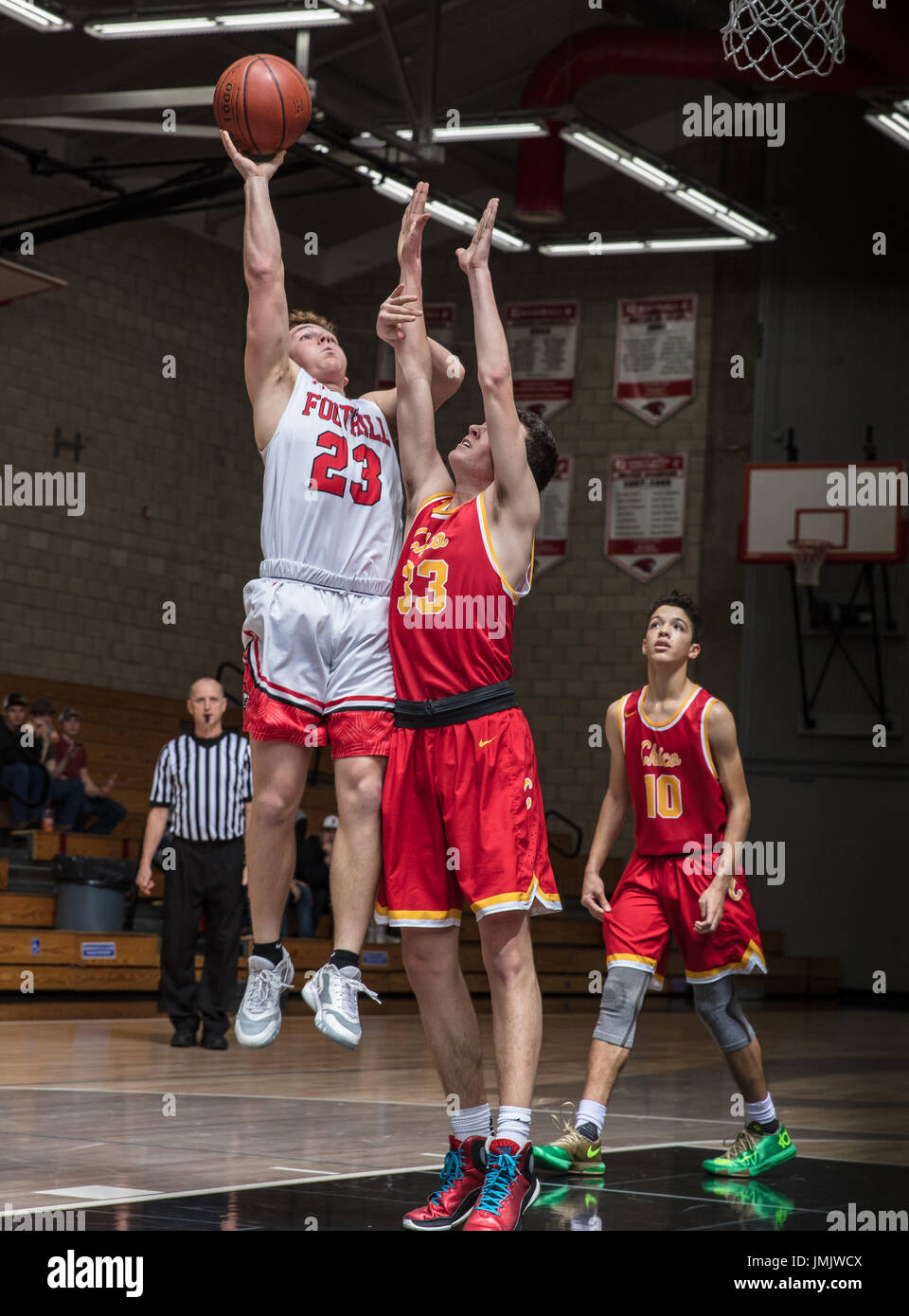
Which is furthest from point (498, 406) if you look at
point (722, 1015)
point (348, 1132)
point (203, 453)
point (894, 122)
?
point (203, 453)

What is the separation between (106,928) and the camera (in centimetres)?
1170

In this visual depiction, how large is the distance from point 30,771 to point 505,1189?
8961mm

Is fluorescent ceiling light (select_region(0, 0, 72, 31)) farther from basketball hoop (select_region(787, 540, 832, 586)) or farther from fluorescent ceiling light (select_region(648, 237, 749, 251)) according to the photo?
basketball hoop (select_region(787, 540, 832, 586))

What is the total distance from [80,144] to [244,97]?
1213 cm

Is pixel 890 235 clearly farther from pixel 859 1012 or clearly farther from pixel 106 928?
pixel 106 928

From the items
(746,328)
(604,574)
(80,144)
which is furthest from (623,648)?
(80,144)

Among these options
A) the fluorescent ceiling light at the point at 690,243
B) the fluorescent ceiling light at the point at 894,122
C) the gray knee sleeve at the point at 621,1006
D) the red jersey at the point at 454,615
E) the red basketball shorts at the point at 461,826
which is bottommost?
the gray knee sleeve at the point at 621,1006

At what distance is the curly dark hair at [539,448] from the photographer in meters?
4.50

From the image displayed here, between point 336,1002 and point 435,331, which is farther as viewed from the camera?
point 435,331

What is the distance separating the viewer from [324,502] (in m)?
4.32

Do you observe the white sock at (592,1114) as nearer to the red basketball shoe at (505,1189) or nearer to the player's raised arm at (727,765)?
the player's raised arm at (727,765)

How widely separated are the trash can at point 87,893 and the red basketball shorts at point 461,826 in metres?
7.60

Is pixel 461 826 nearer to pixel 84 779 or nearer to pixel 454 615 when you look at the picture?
pixel 454 615

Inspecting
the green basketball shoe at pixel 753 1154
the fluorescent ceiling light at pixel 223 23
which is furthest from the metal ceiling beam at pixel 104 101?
the green basketball shoe at pixel 753 1154
